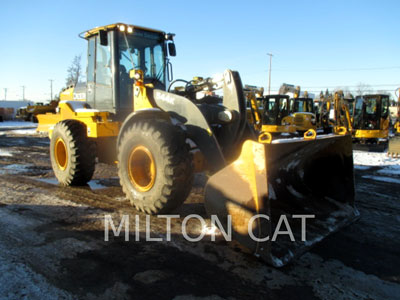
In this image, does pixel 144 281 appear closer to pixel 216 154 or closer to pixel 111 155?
pixel 216 154

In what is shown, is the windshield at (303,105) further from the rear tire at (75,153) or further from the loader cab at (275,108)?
the rear tire at (75,153)

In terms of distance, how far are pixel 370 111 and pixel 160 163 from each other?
15103 mm

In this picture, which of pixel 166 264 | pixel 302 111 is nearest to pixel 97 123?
pixel 166 264

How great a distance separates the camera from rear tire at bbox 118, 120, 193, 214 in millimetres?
3455

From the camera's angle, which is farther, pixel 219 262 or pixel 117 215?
pixel 117 215

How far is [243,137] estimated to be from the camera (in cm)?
417

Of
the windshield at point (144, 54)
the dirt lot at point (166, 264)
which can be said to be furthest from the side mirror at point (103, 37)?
the dirt lot at point (166, 264)

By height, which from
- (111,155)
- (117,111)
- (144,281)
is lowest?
(144,281)

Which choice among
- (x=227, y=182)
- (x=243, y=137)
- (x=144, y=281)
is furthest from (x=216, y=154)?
(x=144, y=281)

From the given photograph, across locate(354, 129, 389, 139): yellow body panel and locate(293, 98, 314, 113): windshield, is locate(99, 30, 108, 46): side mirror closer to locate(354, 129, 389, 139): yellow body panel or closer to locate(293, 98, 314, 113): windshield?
locate(354, 129, 389, 139): yellow body panel

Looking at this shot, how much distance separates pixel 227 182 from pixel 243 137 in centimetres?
130

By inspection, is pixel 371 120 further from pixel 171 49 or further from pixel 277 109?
pixel 171 49

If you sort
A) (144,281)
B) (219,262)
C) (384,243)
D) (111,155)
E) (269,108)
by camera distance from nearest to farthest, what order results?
(144,281)
(219,262)
(384,243)
(111,155)
(269,108)

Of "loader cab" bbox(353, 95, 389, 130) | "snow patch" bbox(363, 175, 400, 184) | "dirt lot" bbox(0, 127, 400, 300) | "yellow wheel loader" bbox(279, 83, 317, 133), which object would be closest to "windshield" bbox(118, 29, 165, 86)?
"dirt lot" bbox(0, 127, 400, 300)
